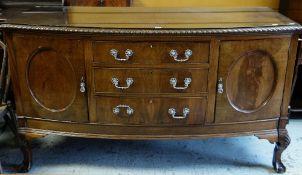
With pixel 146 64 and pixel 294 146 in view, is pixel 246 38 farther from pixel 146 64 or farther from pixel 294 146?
pixel 294 146

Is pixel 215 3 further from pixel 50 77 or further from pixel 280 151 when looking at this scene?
pixel 50 77

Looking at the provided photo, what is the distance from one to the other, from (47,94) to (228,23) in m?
0.98

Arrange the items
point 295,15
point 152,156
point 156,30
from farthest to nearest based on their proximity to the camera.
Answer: point 295,15 → point 152,156 → point 156,30

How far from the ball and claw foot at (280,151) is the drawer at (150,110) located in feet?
1.54

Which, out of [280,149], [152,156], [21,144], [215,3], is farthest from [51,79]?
[215,3]

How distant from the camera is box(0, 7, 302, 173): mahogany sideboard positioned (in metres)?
1.66

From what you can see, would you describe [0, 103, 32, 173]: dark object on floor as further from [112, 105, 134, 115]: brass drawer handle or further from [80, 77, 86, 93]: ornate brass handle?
[112, 105, 134, 115]: brass drawer handle

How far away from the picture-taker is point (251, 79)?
175 centimetres

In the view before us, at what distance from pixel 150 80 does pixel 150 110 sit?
0.53 ft

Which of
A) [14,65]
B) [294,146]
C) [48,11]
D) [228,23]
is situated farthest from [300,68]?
[14,65]

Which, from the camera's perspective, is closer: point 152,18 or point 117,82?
point 117,82

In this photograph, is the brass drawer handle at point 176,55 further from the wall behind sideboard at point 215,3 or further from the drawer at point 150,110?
the wall behind sideboard at point 215,3

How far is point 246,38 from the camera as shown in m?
1.67

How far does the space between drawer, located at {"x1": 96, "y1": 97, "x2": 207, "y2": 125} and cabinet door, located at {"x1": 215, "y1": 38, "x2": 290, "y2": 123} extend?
0.12 m
